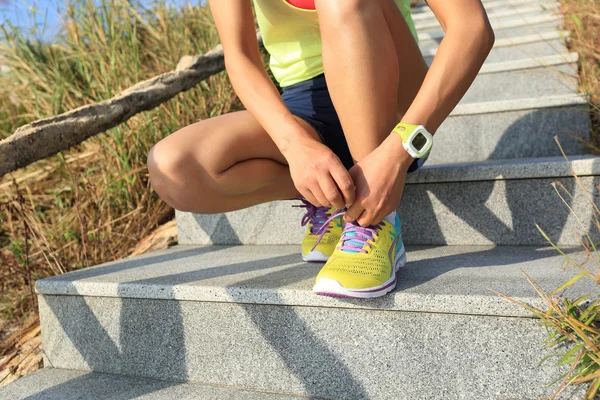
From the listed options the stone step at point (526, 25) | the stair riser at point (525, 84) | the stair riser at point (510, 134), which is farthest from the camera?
the stone step at point (526, 25)

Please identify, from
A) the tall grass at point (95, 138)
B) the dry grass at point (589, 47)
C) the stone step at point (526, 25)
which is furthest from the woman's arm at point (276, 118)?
the stone step at point (526, 25)

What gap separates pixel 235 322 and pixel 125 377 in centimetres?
36

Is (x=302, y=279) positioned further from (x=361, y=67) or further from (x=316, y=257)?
(x=361, y=67)

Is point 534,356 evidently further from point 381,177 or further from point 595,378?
point 381,177

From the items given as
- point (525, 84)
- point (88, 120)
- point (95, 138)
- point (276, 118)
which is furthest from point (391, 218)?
point (95, 138)

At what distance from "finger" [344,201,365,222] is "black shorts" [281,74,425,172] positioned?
36cm

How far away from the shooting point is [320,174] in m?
1.11

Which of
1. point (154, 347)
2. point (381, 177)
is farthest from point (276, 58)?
point (154, 347)

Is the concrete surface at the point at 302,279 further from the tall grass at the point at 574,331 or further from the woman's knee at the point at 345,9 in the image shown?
the woman's knee at the point at 345,9

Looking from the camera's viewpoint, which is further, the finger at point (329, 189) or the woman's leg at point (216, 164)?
the woman's leg at point (216, 164)

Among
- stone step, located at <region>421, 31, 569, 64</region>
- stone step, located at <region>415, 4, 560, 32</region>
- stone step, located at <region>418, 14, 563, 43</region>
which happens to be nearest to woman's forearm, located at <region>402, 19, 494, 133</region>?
stone step, located at <region>421, 31, 569, 64</region>

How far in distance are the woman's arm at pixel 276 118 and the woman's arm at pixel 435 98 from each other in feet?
0.14

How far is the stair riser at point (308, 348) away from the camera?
3.60ft

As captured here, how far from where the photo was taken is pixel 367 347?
1198 mm
